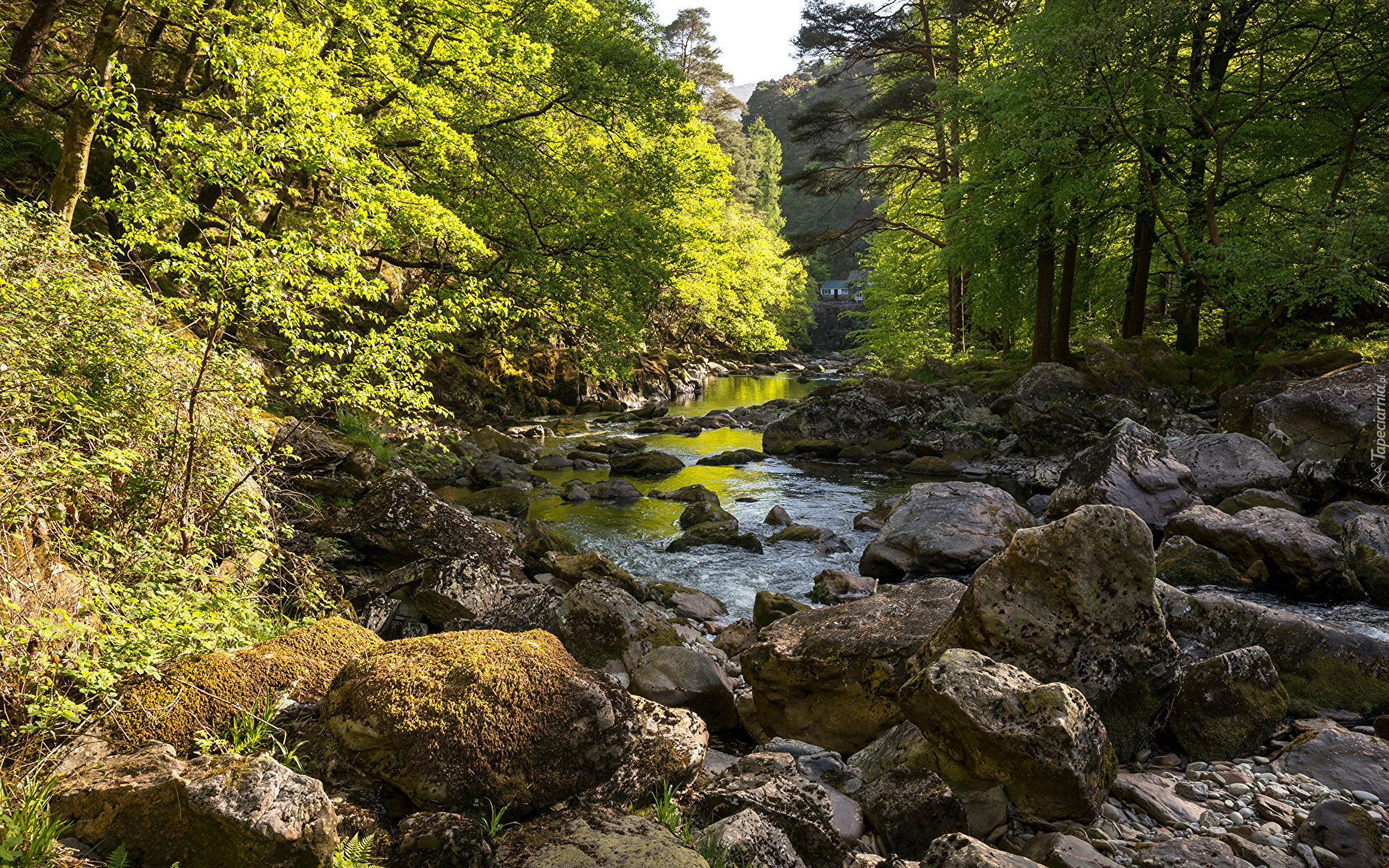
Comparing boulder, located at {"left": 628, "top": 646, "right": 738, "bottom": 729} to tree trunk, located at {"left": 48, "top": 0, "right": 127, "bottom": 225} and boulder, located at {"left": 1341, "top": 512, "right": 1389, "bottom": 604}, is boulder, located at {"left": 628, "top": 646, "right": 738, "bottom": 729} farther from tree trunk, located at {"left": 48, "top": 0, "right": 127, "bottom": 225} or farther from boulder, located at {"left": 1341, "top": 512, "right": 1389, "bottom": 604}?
tree trunk, located at {"left": 48, "top": 0, "right": 127, "bottom": 225}

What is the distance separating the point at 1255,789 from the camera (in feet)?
13.2

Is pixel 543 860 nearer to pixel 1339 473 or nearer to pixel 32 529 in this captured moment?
pixel 32 529

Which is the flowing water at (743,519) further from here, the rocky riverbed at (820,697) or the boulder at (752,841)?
the boulder at (752,841)

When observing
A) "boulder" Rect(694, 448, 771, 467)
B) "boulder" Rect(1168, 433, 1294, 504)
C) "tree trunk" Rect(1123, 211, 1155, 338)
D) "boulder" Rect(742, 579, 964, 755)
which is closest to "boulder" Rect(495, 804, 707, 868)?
"boulder" Rect(742, 579, 964, 755)

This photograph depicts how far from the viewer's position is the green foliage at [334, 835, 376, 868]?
8.43 ft

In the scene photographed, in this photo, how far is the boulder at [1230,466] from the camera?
1079cm

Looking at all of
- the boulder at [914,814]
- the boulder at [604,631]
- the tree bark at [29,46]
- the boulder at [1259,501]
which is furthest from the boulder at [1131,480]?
the tree bark at [29,46]

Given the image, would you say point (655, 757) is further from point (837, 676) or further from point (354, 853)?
point (837, 676)

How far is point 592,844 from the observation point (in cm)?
279

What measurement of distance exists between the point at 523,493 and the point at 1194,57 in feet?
59.3

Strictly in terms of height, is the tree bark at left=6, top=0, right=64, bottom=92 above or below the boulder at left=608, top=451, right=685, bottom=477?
above

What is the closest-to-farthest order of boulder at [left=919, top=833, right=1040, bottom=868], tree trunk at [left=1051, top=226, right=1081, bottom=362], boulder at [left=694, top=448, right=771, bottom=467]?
boulder at [left=919, top=833, right=1040, bottom=868] < boulder at [left=694, top=448, right=771, bottom=467] < tree trunk at [left=1051, top=226, right=1081, bottom=362]

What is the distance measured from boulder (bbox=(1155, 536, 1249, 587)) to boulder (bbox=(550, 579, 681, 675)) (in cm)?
624

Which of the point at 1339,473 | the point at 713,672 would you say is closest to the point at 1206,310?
the point at 1339,473
